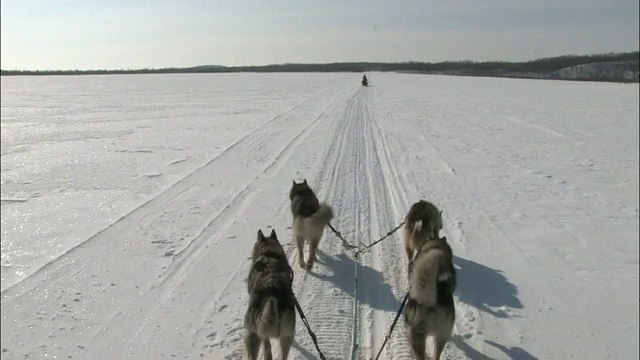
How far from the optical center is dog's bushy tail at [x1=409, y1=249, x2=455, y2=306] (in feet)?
12.2

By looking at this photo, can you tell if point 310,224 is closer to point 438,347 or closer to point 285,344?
point 285,344

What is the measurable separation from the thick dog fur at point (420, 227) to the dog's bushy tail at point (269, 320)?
2.71 metres

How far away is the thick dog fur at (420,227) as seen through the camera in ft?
19.4

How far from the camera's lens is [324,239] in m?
7.22

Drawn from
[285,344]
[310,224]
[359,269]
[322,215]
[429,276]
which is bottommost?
[359,269]

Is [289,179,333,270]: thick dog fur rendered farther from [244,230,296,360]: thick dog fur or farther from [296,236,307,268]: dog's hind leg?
[244,230,296,360]: thick dog fur

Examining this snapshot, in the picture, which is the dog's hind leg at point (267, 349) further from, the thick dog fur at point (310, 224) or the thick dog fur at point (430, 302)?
the thick dog fur at point (310, 224)

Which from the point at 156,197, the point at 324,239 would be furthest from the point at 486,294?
the point at 156,197

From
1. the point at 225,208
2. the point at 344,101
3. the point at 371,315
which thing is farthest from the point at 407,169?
the point at 344,101

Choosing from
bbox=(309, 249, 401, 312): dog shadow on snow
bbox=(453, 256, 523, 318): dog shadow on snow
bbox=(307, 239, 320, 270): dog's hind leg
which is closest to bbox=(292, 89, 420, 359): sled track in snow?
bbox=(309, 249, 401, 312): dog shadow on snow

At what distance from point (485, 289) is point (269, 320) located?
3.07m

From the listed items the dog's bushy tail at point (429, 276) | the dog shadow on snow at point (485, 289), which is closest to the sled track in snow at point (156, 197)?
the dog's bushy tail at point (429, 276)

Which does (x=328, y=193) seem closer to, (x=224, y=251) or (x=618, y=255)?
(x=224, y=251)

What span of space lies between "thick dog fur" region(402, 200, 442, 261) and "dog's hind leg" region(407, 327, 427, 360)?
201 cm
